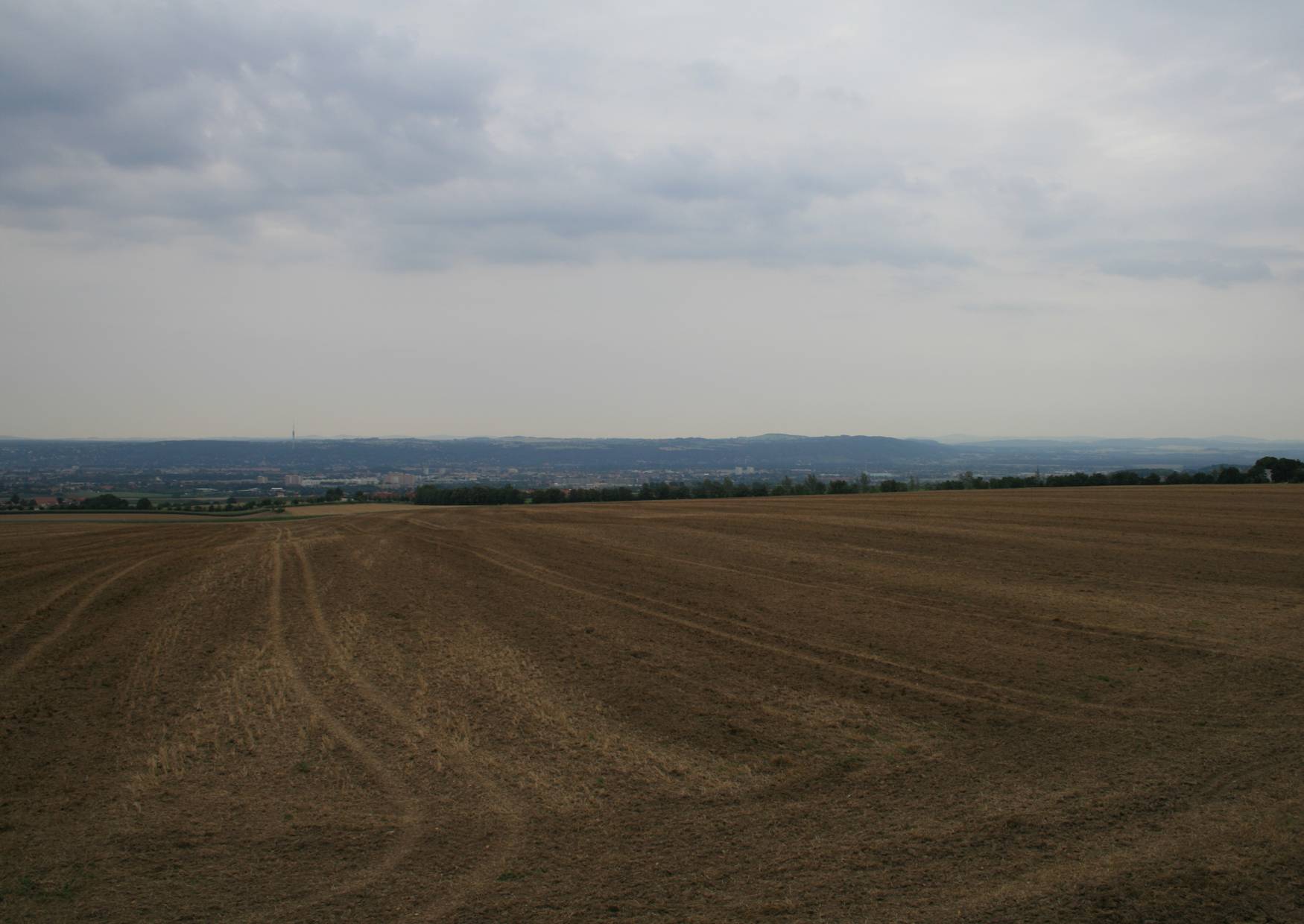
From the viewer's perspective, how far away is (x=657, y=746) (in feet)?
29.8

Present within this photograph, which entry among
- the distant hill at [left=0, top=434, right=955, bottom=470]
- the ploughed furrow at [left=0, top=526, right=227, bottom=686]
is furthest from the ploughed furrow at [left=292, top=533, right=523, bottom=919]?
the distant hill at [left=0, top=434, right=955, bottom=470]

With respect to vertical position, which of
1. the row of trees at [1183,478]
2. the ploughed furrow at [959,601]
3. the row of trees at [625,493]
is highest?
the row of trees at [1183,478]

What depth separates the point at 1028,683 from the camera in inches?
446

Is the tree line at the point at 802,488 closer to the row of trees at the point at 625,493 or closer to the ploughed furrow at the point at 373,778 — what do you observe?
the row of trees at the point at 625,493

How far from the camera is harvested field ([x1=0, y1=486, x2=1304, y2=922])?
19.7ft

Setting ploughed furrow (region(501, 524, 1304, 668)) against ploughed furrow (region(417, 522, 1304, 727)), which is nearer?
ploughed furrow (region(417, 522, 1304, 727))

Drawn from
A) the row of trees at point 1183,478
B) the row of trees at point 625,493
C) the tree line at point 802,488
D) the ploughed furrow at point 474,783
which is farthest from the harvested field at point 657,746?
the row of trees at point 1183,478

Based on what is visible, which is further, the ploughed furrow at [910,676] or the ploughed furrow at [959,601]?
the ploughed furrow at [959,601]

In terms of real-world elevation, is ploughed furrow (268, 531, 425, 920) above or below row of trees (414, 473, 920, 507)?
below

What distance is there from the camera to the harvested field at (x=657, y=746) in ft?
19.7

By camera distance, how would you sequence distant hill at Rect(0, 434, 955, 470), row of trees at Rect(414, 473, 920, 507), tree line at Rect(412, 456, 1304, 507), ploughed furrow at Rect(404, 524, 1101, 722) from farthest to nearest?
distant hill at Rect(0, 434, 955, 470)
row of trees at Rect(414, 473, 920, 507)
tree line at Rect(412, 456, 1304, 507)
ploughed furrow at Rect(404, 524, 1101, 722)

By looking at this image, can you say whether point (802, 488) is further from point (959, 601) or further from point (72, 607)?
point (72, 607)

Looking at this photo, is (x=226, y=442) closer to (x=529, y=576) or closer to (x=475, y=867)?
(x=529, y=576)

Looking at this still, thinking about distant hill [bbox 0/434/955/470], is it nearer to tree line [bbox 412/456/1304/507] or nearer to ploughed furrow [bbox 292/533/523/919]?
tree line [bbox 412/456/1304/507]
